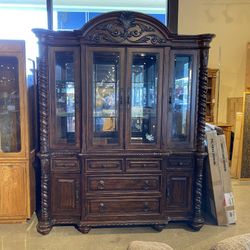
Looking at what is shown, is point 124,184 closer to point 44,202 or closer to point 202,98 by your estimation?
point 44,202

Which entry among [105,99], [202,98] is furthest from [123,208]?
[202,98]

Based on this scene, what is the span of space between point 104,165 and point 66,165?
397 millimetres

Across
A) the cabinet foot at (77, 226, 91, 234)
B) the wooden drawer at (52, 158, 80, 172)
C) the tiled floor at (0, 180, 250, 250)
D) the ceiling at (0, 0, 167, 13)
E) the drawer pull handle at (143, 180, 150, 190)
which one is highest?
the ceiling at (0, 0, 167, 13)

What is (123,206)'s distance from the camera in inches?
112

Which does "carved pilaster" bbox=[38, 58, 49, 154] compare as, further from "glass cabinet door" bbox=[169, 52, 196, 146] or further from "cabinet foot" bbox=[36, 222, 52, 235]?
"glass cabinet door" bbox=[169, 52, 196, 146]

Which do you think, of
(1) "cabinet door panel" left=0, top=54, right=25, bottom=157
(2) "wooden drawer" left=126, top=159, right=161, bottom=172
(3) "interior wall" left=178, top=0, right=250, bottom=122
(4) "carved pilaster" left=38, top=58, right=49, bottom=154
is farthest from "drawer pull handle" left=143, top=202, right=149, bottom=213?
(3) "interior wall" left=178, top=0, right=250, bottom=122

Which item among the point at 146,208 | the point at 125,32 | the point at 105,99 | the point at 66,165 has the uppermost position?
the point at 125,32

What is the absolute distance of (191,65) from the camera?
2820mm

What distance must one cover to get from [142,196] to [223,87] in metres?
3.19

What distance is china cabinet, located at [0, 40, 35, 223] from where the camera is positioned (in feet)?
9.48

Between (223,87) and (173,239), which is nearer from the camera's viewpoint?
(173,239)

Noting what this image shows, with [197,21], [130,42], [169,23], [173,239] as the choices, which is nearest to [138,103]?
[130,42]

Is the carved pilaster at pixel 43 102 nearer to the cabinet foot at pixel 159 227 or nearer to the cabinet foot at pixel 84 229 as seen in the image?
the cabinet foot at pixel 84 229

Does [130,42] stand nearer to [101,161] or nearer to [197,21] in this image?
[101,161]
